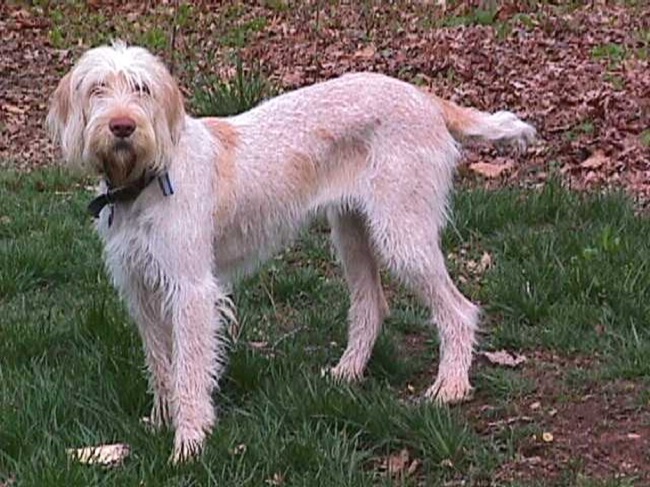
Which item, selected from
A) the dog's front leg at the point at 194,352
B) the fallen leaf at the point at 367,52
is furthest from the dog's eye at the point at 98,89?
the fallen leaf at the point at 367,52

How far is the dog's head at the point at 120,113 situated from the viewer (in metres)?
4.07

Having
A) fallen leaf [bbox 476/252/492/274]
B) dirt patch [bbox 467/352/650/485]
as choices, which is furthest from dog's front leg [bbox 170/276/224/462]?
fallen leaf [bbox 476/252/492/274]

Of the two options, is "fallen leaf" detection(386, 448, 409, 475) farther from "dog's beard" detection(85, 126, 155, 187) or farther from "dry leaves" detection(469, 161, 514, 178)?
"dry leaves" detection(469, 161, 514, 178)

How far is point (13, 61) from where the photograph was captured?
12.8 m

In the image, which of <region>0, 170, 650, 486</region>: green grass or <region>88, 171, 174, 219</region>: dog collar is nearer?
<region>0, 170, 650, 486</region>: green grass

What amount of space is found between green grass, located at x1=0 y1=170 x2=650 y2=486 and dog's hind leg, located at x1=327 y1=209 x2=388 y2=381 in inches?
3.8

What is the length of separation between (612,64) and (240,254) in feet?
21.4

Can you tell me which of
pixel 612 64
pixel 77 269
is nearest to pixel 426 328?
pixel 77 269

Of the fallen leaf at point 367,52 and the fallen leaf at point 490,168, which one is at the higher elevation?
the fallen leaf at point 490,168

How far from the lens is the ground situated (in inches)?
171

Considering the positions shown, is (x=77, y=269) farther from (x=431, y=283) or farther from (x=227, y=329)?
(x=431, y=283)

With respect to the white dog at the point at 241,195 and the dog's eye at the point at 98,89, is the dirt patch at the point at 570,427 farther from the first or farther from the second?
the dog's eye at the point at 98,89

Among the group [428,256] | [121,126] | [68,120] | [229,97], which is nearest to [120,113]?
[121,126]

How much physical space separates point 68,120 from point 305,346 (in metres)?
1.59
